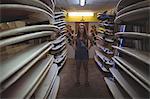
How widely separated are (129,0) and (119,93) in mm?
970

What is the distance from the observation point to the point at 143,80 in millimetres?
1470

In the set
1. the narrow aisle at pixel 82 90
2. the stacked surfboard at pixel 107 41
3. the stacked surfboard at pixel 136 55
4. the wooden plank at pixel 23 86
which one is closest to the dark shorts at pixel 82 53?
the stacked surfboard at pixel 107 41

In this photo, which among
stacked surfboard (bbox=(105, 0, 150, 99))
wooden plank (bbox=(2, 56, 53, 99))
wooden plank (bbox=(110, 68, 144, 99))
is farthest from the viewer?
wooden plank (bbox=(110, 68, 144, 99))

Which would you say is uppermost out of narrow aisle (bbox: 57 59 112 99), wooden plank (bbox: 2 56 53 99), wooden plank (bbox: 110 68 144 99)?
wooden plank (bbox: 2 56 53 99)

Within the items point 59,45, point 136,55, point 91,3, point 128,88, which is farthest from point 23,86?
point 91,3

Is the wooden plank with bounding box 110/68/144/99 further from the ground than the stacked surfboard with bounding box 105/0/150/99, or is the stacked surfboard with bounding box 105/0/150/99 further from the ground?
the stacked surfboard with bounding box 105/0/150/99

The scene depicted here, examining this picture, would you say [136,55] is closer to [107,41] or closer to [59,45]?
[107,41]

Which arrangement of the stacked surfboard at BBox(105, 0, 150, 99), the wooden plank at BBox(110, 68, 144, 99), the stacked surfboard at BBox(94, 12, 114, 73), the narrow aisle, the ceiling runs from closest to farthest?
the stacked surfboard at BBox(105, 0, 150, 99) < the wooden plank at BBox(110, 68, 144, 99) < the narrow aisle < the stacked surfboard at BBox(94, 12, 114, 73) < the ceiling

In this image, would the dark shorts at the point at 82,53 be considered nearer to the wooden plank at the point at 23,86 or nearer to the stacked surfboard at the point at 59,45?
the stacked surfboard at the point at 59,45

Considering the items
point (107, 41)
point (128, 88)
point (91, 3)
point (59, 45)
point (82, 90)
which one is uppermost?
point (91, 3)

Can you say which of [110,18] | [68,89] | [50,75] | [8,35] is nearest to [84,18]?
[110,18]

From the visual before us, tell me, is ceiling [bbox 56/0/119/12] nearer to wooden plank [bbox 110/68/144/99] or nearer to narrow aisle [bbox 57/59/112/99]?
narrow aisle [bbox 57/59/112/99]

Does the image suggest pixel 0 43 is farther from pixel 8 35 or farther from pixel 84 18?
pixel 84 18

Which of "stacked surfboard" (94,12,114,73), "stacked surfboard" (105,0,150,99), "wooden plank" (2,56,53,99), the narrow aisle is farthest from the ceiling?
"wooden plank" (2,56,53,99)
